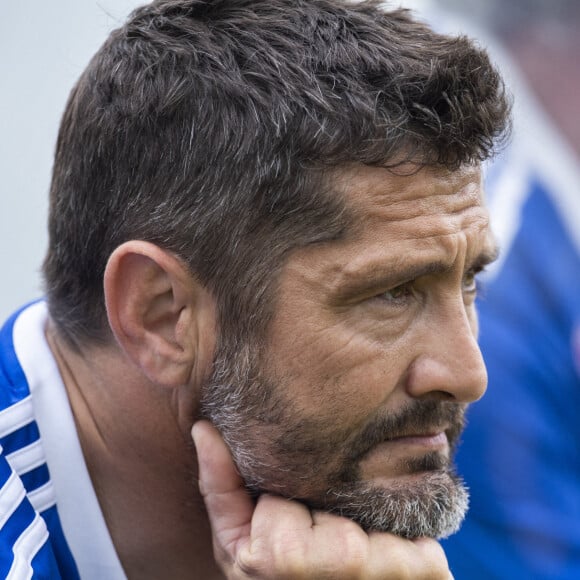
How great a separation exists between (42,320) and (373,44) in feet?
4.24

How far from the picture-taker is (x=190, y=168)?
116 inches

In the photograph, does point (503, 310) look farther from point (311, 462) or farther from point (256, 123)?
point (256, 123)

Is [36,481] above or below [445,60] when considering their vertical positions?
below

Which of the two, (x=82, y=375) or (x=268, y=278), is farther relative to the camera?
(x=82, y=375)

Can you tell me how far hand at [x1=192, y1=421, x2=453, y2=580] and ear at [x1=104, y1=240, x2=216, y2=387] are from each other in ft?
0.60

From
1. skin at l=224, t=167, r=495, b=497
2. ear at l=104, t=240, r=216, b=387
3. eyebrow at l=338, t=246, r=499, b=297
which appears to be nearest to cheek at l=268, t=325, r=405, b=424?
skin at l=224, t=167, r=495, b=497

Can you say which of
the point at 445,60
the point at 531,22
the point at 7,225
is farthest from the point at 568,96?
the point at 445,60

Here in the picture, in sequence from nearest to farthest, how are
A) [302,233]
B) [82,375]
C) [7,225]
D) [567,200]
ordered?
[302,233]
[82,375]
[7,225]
[567,200]

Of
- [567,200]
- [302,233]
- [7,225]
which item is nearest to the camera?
[302,233]

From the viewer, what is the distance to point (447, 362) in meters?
2.94

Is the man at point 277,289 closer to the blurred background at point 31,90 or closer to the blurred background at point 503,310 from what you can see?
the blurred background at point 503,310

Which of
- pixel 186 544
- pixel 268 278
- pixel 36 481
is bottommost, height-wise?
pixel 186 544

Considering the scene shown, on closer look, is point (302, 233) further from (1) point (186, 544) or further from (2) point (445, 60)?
(1) point (186, 544)

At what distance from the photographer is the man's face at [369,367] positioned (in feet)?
9.51
